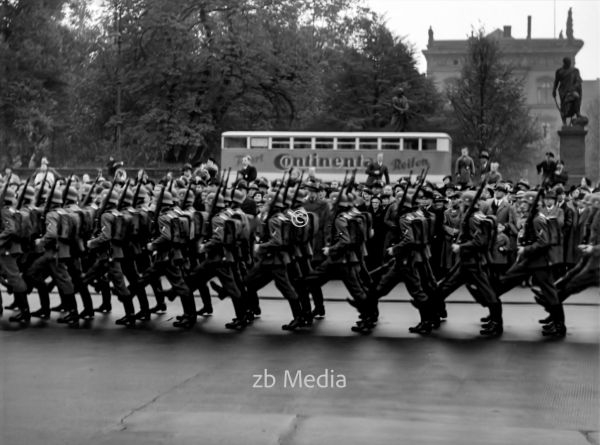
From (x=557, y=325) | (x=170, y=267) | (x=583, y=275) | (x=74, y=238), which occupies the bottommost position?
(x=557, y=325)

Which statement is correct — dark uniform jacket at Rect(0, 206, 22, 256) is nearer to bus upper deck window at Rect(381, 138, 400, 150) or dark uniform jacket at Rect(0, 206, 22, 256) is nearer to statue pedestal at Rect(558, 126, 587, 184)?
statue pedestal at Rect(558, 126, 587, 184)

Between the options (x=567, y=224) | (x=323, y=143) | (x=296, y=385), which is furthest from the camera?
(x=323, y=143)

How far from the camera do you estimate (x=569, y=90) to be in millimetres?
31656

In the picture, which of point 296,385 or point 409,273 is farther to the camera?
point 409,273

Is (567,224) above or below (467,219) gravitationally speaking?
below

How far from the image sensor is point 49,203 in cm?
1486

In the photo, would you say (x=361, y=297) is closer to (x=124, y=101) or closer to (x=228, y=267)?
(x=228, y=267)

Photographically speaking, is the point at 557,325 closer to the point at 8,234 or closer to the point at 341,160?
the point at 8,234

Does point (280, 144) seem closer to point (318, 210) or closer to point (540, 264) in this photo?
point (318, 210)

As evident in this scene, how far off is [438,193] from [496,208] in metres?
1.56

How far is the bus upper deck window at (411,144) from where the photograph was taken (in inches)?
1330

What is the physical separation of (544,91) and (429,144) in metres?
37.3

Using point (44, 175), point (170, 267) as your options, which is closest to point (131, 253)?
point (170, 267)

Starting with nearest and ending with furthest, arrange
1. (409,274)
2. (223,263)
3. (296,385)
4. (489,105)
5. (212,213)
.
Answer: (296,385)
(409,274)
(223,263)
(212,213)
(489,105)
